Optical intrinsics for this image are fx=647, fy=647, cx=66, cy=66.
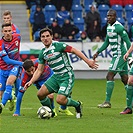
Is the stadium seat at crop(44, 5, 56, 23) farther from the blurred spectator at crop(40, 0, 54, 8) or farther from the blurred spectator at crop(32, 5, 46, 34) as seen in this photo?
the blurred spectator at crop(32, 5, 46, 34)

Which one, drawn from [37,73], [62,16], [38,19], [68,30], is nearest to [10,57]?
[37,73]

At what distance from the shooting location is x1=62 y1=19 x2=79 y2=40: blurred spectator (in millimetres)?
25219

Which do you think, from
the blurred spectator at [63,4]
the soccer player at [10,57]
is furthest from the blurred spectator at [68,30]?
the soccer player at [10,57]

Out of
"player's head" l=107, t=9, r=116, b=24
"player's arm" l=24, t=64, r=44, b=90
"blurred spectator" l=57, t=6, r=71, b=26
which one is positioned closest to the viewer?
"player's arm" l=24, t=64, r=44, b=90

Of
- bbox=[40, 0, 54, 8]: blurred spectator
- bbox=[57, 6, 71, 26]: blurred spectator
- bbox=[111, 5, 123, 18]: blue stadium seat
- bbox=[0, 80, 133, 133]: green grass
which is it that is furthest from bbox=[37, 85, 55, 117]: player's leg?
bbox=[111, 5, 123, 18]: blue stadium seat

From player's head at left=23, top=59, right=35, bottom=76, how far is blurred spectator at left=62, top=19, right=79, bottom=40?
12.5 meters

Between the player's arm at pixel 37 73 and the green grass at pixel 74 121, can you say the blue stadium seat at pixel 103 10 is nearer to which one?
the green grass at pixel 74 121

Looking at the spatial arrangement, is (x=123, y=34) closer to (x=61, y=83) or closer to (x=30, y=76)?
(x=30, y=76)

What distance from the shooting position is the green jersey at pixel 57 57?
12.1m

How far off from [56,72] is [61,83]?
236mm

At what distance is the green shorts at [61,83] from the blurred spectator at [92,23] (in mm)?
13391

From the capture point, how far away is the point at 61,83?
40.3 ft

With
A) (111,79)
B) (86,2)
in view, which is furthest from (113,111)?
(86,2)

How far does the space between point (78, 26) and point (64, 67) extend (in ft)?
49.4
